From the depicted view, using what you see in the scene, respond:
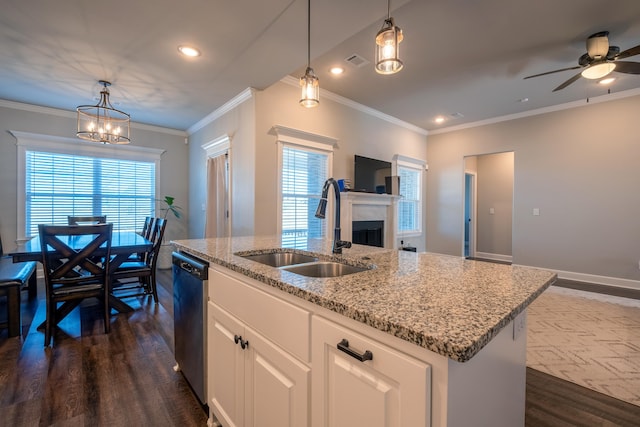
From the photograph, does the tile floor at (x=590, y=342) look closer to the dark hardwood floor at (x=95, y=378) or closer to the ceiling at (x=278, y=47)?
the dark hardwood floor at (x=95, y=378)

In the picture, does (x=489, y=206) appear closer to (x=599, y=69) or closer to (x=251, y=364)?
(x=599, y=69)

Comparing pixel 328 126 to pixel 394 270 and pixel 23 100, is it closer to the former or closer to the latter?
pixel 394 270

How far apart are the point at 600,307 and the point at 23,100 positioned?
319 inches

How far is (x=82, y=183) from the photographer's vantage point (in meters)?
4.77

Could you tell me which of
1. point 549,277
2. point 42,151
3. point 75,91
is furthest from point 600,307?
point 42,151

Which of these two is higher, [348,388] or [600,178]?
[600,178]

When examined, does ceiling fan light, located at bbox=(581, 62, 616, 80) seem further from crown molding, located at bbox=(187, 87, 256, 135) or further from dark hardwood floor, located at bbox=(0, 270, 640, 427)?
crown molding, located at bbox=(187, 87, 256, 135)

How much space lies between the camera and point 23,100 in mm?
4117

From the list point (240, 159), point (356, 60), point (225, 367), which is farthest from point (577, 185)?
point (225, 367)

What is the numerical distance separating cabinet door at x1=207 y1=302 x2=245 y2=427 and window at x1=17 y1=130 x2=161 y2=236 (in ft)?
15.4

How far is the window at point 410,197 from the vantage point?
5879 millimetres

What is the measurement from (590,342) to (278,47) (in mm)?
3900

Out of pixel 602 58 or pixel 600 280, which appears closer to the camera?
pixel 602 58

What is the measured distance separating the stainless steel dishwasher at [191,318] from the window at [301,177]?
2.07 metres
